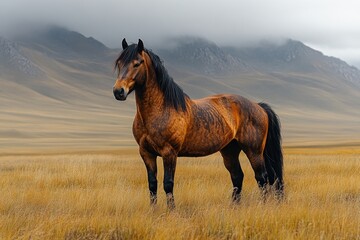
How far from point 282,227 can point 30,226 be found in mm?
3277

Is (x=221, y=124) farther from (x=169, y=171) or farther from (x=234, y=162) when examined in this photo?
(x=169, y=171)

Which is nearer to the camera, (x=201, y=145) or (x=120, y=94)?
(x=120, y=94)

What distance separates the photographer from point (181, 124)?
7.43m

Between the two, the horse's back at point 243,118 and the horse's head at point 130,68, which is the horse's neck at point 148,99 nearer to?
the horse's head at point 130,68

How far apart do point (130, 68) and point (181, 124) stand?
4.24 ft

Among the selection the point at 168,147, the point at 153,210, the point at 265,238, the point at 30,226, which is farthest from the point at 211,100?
the point at 30,226

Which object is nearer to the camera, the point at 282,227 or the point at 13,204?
the point at 282,227

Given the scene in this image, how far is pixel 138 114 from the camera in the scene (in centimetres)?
736

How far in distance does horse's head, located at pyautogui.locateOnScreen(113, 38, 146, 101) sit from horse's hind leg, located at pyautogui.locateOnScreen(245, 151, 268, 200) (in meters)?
2.99

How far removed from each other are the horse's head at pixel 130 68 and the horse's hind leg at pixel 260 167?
299cm

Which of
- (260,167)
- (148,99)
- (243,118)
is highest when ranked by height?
(148,99)

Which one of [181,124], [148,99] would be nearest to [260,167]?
[181,124]

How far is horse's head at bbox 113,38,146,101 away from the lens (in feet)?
22.1

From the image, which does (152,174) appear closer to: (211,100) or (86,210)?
(86,210)
